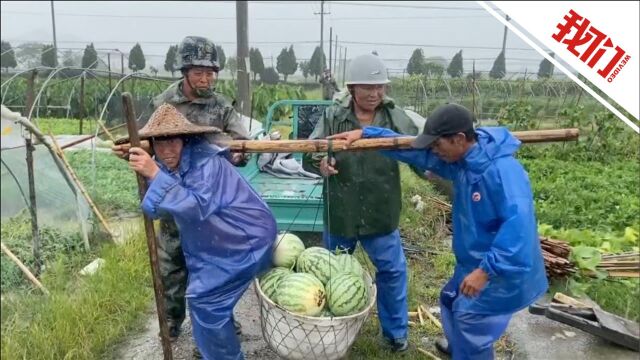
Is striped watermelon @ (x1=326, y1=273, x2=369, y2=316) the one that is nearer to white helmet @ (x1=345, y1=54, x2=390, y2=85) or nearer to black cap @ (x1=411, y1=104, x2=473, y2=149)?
black cap @ (x1=411, y1=104, x2=473, y2=149)

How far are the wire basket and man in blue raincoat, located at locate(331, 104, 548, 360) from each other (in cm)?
67

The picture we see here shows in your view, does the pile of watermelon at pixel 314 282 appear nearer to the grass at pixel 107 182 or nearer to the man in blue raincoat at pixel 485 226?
the man in blue raincoat at pixel 485 226

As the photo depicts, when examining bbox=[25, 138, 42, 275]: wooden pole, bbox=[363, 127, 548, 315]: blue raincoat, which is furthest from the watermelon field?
bbox=[363, 127, 548, 315]: blue raincoat

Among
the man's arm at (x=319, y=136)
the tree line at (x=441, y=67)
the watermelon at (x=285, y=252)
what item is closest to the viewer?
the watermelon at (x=285, y=252)

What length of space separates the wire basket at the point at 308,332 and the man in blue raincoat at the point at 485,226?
0.67 meters

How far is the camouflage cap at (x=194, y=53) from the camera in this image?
12.0ft

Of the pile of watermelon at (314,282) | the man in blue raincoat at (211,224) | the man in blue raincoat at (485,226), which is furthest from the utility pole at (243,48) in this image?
the man in blue raincoat at (485,226)

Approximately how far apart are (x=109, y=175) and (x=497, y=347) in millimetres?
7481

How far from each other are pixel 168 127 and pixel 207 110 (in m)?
1.03

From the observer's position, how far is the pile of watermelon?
3.17 m

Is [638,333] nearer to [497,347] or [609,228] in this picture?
[497,347]

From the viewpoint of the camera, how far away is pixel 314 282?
328 centimetres

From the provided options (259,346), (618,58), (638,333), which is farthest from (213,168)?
(638,333)

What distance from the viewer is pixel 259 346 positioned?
414 centimetres
